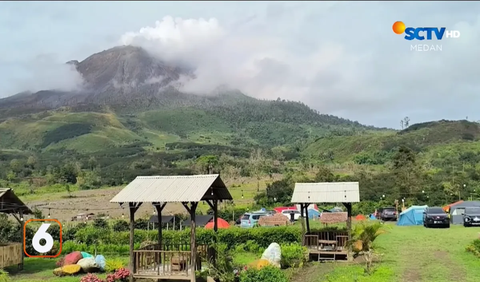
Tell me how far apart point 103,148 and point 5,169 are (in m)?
49.3

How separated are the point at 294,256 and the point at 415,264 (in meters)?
4.38

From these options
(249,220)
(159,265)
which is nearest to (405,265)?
(159,265)

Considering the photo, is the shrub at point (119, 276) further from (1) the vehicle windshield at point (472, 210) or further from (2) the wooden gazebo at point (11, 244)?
(1) the vehicle windshield at point (472, 210)

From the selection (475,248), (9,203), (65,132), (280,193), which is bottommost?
(475,248)

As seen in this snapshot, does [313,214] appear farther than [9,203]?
Yes

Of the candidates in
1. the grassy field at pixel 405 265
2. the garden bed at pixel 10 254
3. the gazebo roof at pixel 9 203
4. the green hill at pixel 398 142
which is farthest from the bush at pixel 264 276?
the green hill at pixel 398 142

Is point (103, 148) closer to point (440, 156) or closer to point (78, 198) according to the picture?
point (78, 198)

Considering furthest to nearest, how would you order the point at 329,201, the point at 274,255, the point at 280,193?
the point at 280,193 → the point at 329,201 → the point at 274,255

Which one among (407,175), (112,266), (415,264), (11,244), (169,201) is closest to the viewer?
(169,201)

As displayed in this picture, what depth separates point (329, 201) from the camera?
64.8 ft

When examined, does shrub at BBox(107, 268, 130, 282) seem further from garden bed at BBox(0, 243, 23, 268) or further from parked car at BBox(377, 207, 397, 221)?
parked car at BBox(377, 207, 397, 221)

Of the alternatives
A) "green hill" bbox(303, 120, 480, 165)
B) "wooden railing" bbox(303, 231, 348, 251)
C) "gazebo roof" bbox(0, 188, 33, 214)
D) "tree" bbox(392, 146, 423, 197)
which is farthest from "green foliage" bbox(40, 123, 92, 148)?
"wooden railing" bbox(303, 231, 348, 251)

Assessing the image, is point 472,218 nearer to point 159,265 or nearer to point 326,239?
point 326,239

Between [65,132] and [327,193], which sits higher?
[65,132]
